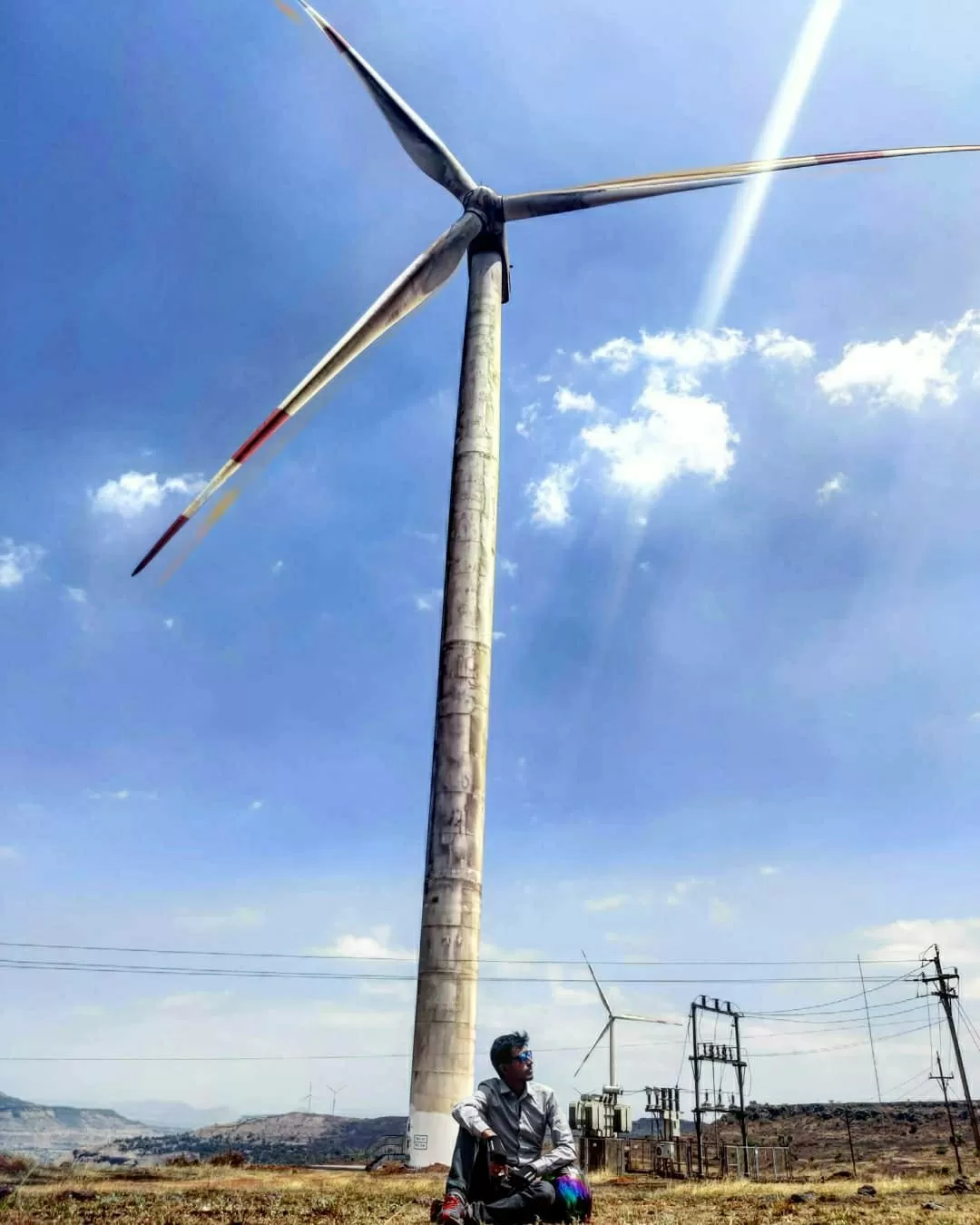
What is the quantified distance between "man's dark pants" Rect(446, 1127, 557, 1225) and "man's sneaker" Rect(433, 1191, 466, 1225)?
116 mm

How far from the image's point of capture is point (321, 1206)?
14.6 m

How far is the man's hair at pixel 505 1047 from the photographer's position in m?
10.0

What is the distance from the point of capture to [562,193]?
44.3 meters

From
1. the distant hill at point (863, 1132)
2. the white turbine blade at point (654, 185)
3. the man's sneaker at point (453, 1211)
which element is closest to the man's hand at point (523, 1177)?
the man's sneaker at point (453, 1211)

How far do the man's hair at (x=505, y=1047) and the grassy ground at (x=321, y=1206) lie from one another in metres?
2.94

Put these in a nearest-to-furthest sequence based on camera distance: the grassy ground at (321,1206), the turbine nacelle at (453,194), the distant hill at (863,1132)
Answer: the grassy ground at (321,1206)
the turbine nacelle at (453,194)
the distant hill at (863,1132)

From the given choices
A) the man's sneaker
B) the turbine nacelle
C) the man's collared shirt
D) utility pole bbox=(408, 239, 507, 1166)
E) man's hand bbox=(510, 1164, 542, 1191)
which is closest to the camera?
the man's sneaker

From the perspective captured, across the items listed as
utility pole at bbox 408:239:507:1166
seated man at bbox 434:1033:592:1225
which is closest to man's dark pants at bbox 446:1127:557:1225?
seated man at bbox 434:1033:592:1225

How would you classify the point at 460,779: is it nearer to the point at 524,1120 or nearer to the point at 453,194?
the point at 524,1120

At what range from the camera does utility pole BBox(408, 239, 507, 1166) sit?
28.3 metres

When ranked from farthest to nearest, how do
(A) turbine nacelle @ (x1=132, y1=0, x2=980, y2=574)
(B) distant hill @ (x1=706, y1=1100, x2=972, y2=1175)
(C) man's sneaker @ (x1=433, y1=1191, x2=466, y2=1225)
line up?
(B) distant hill @ (x1=706, y1=1100, x2=972, y2=1175) < (A) turbine nacelle @ (x1=132, y1=0, x2=980, y2=574) < (C) man's sneaker @ (x1=433, y1=1191, x2=466, y2=1225)

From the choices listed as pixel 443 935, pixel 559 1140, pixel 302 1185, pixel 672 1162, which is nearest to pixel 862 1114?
pixel 672 1162

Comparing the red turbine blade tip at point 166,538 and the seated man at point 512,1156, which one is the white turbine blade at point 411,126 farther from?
the seated man at point 512,1156

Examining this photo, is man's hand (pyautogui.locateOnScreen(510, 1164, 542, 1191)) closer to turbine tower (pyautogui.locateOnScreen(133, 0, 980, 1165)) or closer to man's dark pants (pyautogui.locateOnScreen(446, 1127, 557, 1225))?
man's dark pants (pyautogui.locateOnScreen(446, 1127, 557, 1225))
